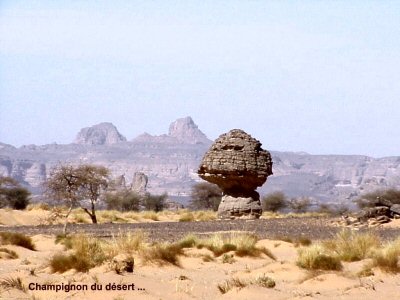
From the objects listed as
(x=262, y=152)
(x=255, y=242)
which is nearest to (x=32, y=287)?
(x=255, y=242)

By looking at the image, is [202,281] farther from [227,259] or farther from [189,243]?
[189,243]

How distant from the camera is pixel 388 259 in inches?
577

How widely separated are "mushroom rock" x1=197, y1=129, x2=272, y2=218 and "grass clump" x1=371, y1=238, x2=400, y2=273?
62.6 ft

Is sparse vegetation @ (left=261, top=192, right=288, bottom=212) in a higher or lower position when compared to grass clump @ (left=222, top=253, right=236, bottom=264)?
lower

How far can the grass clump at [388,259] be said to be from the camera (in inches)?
559

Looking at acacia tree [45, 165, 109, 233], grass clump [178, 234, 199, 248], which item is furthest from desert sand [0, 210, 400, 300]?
acacia tree [45, 165, 109, 233]

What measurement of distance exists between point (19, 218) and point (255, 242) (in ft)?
81.2

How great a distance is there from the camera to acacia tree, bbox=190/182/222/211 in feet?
225

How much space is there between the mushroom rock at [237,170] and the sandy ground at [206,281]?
725 inches

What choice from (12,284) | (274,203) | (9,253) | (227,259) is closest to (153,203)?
(274,203)

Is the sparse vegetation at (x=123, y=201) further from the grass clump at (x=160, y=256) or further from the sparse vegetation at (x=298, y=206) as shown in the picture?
the grass clump at (x=160, y=256)

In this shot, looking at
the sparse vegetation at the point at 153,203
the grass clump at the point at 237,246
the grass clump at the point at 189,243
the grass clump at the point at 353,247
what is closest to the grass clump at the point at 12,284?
the grass clump at the point at 237,246

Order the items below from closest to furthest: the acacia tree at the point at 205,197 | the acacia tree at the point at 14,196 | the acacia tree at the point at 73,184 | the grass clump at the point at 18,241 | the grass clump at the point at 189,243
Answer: the grass clump at the point at 189,243 < the grass clump at the point at 18,241 < the acacia tree at the point at 73,184 < the acacia tree at the point at 14,196 < the acacia tree at the point at 205,197

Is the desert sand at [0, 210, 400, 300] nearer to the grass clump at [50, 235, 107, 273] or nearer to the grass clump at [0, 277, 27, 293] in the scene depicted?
the grass clump at [0, 277, 27, 293]
